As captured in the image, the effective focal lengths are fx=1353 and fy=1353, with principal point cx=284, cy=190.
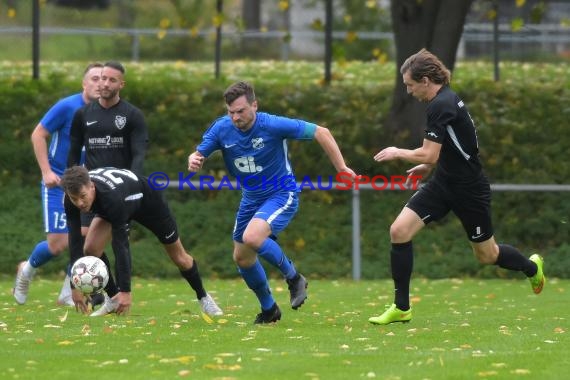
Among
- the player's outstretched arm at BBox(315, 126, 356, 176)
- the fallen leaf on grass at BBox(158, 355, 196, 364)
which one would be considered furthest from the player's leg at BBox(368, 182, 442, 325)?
the fallen leaf on grass at BBox(158, 355, 196, 364)

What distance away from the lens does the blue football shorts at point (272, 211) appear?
10.5m

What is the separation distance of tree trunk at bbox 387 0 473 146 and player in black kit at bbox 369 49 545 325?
7.72 metres

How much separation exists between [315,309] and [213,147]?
2577 millimetres

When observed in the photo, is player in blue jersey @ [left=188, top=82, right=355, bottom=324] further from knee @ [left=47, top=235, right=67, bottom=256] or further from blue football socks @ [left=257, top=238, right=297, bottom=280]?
knee @ [left=47, top=235, right=67, bottom=256]

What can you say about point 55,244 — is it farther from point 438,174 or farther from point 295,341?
point 295,341

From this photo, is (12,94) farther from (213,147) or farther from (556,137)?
(213,147)

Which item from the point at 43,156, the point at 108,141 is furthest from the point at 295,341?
the point at 43,156

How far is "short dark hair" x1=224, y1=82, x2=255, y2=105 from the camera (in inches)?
404

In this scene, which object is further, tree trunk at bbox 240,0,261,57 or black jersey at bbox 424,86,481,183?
tree trunk at bbox 240,0,261,57

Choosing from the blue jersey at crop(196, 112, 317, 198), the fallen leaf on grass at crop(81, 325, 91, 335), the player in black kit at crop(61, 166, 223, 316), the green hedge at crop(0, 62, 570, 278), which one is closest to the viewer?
the fallen leaf on grass at crop(81, 325, 91, 335)

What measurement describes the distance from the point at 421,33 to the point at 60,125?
7.08m

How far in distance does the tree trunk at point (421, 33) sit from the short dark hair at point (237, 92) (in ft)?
27.4

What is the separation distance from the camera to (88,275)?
10211 mm

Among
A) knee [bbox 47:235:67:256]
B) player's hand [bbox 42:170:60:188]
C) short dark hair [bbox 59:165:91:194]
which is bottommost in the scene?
knee [bbox 47:235:67:256]
